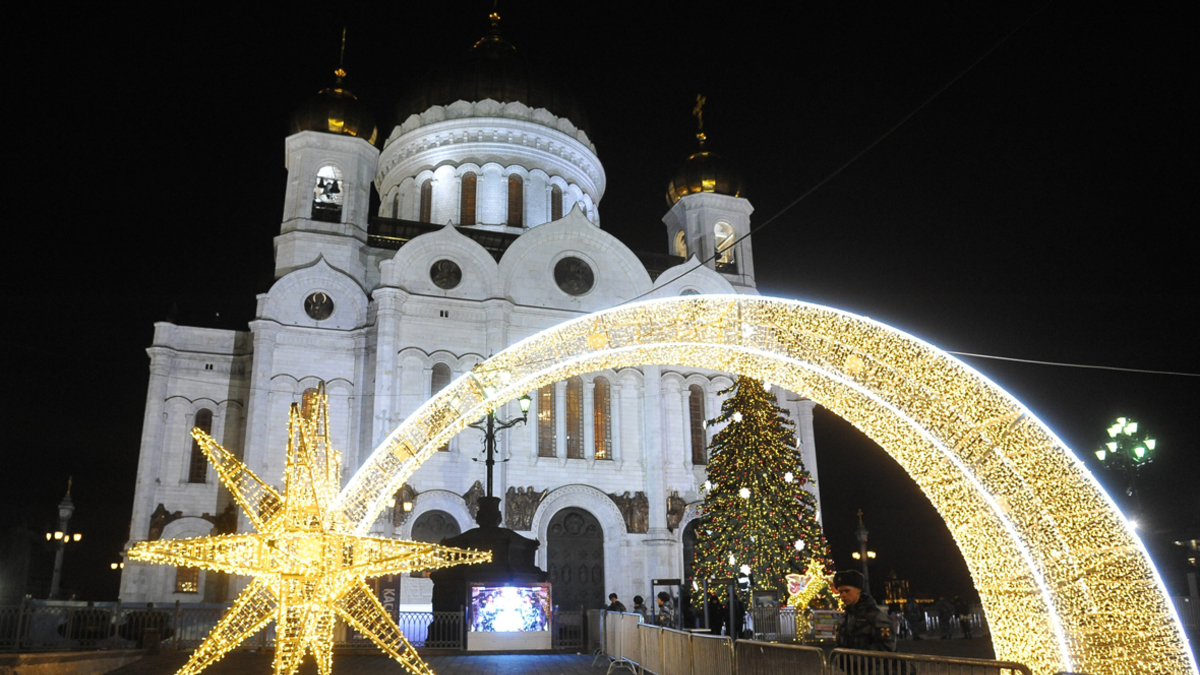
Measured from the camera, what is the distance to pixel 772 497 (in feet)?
55.6

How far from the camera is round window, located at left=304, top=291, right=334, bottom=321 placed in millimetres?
25984

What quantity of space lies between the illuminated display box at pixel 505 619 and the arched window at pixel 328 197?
16.5 m

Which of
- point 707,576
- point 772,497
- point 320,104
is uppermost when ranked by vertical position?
point 320,104

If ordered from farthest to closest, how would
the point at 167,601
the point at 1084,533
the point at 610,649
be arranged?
the point at 167,601, the point at 610,649, the point at 1084,533

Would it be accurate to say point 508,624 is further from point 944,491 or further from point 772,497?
point 944,491

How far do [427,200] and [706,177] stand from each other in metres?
10.0

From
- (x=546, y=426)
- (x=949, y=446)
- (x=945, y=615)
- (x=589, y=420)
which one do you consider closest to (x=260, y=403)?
(x=546, y=426)

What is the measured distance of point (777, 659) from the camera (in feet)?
24.9

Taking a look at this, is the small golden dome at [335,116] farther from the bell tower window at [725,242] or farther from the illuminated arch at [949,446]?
the illuminated arch at [949,446]

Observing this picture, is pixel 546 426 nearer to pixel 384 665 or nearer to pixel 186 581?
pixel 186 581

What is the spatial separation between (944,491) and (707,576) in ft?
28.9

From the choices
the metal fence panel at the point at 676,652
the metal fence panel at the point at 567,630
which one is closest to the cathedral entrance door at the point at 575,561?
the metal fence panel at the point at 567,630

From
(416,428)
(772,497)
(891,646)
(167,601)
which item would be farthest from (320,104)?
(891,646)

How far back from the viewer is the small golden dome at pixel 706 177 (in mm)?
31844
